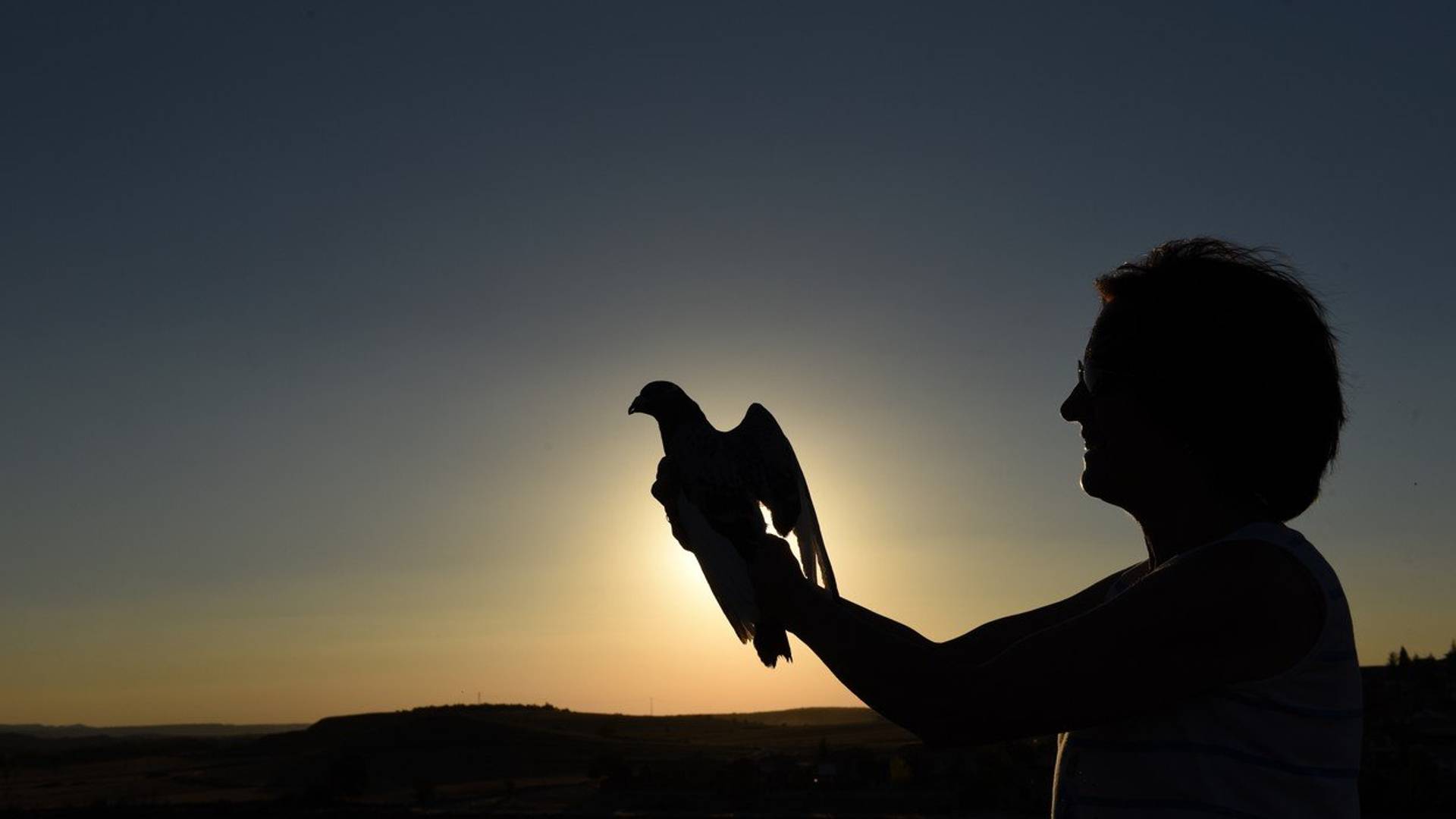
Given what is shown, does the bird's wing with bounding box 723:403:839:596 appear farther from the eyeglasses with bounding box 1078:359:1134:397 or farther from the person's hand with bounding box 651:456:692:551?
the eyeglasses with bounding box 1078:359:1134:397

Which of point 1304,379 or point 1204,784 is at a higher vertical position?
point 1304,379

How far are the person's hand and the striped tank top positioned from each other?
212 cm

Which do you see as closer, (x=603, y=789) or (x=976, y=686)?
(x=976, y=686)

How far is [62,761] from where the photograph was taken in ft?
217

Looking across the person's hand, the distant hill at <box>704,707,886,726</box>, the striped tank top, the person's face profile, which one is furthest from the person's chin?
the distant hill at <box>704,707,886,726</box>

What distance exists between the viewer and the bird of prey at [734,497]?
383cm

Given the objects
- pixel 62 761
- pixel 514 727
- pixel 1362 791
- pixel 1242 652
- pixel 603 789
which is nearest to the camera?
pixel 1242 652

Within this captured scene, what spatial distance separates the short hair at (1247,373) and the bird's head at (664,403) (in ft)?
9.67

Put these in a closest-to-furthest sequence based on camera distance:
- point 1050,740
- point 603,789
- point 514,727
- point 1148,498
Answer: point 1148,498 → point 1050,740 → point 603,789 → point 514,727

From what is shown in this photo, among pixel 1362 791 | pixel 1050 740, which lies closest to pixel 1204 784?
pixel 1362 791

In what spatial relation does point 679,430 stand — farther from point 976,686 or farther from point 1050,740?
point 1050,740

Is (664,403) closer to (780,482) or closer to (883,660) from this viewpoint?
(780,482)

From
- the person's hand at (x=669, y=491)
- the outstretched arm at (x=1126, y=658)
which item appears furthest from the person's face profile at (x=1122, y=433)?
the person's hand at (x=669, y=491)

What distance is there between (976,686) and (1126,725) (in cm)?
31
